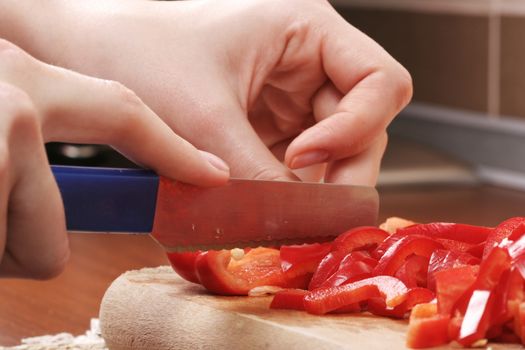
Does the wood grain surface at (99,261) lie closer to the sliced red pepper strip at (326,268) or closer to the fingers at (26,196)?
the sliced red pepper strip at (326,268)

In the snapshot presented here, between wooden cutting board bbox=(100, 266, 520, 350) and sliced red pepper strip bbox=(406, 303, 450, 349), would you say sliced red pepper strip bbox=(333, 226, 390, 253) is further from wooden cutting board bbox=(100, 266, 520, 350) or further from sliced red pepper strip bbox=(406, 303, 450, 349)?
sliced red pepper strip bbox=(406, 303, 450, 349)

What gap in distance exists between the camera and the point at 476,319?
1.21 meters

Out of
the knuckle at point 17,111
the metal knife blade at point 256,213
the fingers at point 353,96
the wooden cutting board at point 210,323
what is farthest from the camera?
the fingers at point 353,96

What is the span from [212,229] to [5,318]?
1.84ft

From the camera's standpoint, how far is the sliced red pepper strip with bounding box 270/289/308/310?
53.9 inches

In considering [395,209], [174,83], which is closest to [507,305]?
[174,83]

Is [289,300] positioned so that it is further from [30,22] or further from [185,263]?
[30,22]

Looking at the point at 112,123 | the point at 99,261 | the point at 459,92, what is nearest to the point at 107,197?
the point at 112,123

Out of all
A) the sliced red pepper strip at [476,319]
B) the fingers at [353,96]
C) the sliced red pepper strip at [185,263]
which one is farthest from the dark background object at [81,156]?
the sliced red pepper strip at [476,319]

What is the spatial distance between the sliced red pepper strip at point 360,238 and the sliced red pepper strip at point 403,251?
0.23 feet

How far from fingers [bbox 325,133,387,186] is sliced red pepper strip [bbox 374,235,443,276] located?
24cm

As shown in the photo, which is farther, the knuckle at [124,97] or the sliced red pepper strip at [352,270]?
the sliced red pepper strip at [352,270]

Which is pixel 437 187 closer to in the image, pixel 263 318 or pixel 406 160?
pixel 406 160

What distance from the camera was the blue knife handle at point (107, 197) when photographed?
4.15ft
